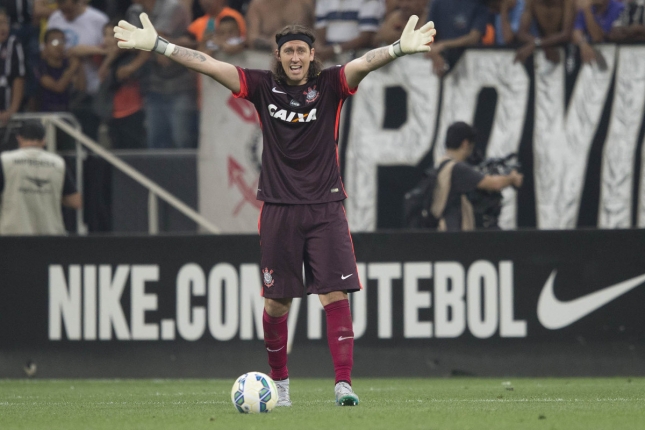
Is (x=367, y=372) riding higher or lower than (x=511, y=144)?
lower

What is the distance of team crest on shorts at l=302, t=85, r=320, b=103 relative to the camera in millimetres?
6977

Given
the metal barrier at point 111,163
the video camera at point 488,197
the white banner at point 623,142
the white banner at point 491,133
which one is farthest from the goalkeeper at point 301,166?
the white banner at point 623,142

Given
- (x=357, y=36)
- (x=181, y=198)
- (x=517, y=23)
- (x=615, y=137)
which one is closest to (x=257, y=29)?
(x=357, y=36)

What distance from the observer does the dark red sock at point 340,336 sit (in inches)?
268

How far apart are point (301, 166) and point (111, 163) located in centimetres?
602

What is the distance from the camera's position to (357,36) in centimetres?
1267

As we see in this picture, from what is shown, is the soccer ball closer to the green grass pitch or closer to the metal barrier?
the green grass pitch

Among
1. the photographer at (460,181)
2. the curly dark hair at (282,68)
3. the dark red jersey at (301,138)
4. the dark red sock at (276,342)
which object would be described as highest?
the curly dark hair at (282,68)

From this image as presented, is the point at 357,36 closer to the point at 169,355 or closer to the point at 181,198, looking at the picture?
the point at 181,198

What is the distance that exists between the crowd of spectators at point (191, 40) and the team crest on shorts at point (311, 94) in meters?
5.52

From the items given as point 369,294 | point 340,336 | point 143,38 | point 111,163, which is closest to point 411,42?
point 143,38

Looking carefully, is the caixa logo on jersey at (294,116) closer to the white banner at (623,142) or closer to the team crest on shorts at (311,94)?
the team crest on shorts at (311,94)

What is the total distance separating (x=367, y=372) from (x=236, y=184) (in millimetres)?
2977

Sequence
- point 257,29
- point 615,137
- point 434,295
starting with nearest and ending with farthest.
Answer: point 434,295
point 615,137
point 257,29
